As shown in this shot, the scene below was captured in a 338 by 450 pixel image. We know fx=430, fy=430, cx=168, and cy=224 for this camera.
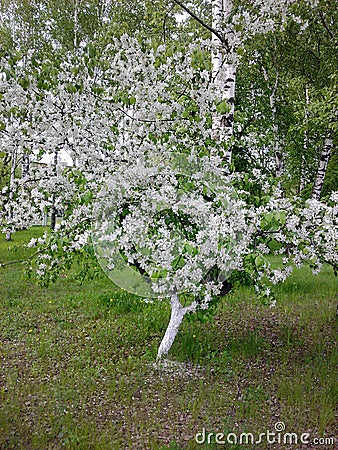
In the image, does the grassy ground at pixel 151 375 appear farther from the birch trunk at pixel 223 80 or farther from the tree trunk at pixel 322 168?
the tree trunk at pixel 322 168

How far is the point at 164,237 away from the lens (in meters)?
3.60

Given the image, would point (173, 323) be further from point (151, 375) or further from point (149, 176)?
point (149, 176)

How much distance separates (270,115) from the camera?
11789mm

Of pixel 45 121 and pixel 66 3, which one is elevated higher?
pixel 66 3

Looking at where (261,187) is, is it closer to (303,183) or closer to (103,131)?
(103,131)

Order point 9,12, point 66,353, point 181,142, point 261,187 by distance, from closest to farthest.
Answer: point 181,142, point 261,187, point 66,353, point 9,12

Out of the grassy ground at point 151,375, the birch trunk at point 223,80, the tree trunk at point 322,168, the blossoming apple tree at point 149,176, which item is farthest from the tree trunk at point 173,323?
the tree trunk at point 322,168

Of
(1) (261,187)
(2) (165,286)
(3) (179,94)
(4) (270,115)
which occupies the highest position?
(4) (270,115)

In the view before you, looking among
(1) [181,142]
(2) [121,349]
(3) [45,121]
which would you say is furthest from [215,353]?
(3) [45,121]

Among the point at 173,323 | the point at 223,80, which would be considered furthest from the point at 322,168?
the point at 173,323

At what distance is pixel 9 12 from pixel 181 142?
617 inches

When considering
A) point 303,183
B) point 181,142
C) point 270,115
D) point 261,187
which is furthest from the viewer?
point 303,183

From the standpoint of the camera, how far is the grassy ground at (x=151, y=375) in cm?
339

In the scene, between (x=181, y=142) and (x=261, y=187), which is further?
(x=261, y=187)
